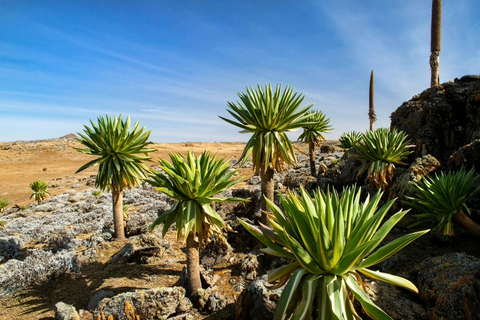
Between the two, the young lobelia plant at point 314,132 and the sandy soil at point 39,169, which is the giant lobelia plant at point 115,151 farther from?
the sandy soil at point 39,169

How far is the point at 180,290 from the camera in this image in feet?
19.5

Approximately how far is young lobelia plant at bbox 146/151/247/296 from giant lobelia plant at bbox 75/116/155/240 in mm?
3368

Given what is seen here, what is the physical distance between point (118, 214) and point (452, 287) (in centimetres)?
922

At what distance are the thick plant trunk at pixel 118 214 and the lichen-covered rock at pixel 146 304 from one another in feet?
14.8

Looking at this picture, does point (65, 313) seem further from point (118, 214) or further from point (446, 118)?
point (446, 118)

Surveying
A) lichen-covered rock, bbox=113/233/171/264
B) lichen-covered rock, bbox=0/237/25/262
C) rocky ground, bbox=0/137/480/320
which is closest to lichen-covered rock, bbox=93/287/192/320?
rocky ground, bbox=0/137/480/320

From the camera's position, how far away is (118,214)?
387 inches

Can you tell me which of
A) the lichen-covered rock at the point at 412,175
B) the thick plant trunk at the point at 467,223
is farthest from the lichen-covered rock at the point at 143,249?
the thick plant trunk at the point at 467,223

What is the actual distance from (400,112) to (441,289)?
27.7ft

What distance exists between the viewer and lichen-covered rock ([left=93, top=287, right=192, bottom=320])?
5.18 m

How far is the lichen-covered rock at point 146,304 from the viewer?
518 cm

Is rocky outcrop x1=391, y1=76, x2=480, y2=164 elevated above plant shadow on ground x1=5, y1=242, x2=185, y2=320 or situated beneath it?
elevated above

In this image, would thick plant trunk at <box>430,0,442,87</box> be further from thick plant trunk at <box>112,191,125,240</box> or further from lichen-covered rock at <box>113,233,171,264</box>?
thick plant trunk at <box>112,191,125,240</box>

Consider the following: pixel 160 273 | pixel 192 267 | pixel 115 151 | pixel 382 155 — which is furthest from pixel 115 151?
pixel 382 155
